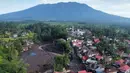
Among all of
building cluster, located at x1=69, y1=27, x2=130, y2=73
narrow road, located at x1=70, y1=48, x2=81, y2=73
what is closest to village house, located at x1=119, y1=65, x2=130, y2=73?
building cluster, located at x1=69, y1=27, x2=130, y2=73

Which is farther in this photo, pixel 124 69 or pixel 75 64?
pixel 75 64

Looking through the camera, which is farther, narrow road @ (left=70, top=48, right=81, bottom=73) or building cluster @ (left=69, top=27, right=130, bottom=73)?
narrow road @ (left=70, top=48, right=81, bottom=73)

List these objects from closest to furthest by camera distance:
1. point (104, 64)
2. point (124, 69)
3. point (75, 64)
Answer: point (124, 69) → point (104, 64) → point (75, 64)

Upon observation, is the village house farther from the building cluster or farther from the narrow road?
the narrow road

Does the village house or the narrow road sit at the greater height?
the village house

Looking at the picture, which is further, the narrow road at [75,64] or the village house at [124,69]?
the narrow road at [75,64]

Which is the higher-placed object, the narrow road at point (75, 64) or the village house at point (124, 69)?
the village house at point (124, 69)

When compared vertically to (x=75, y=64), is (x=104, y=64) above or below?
above

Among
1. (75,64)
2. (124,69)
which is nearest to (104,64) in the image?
(124,69)

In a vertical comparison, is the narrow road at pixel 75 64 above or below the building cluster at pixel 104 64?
below

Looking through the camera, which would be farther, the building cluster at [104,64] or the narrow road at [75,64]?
the narrow road at [75,64]

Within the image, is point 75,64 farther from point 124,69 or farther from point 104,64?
point 124,69

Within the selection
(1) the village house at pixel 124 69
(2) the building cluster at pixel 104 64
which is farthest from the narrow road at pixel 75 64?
(1) the village house at pixel 124 69

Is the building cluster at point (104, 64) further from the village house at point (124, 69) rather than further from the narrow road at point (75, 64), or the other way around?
the narrow road at point (75, 64)
